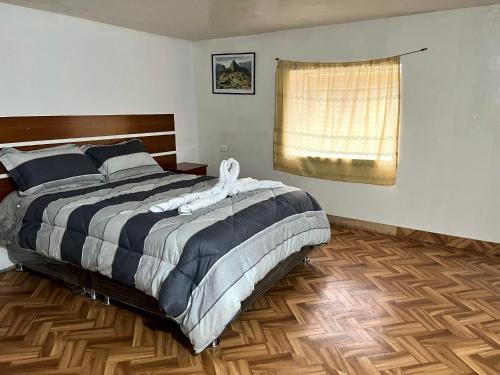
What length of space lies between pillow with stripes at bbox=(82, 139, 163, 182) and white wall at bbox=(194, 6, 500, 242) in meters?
1.85

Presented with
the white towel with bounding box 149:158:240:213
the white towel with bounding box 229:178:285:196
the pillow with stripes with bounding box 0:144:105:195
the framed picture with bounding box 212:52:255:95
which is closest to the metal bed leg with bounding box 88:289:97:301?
the white towel with bounding box 149:158:240:213

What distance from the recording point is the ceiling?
9.98 feet

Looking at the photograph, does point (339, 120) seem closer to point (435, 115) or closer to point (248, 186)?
point (435, 115)

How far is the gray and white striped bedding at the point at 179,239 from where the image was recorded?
2020 millimetres

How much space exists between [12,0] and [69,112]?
39.7 inches

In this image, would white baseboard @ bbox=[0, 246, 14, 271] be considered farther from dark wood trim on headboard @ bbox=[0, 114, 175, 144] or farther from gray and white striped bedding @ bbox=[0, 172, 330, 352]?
dark wood trim on headboard @ bbox=[0, 114, 175, 144]

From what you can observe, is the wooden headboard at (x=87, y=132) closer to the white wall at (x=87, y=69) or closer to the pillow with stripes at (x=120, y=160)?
the white wall at (x=87, y=69)

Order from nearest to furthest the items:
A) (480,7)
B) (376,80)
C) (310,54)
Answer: (480,7), (376,80), (310,54)

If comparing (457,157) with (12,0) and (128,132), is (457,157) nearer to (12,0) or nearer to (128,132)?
(128,132)

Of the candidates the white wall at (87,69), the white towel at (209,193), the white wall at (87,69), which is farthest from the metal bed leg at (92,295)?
the white wall at (87,69)

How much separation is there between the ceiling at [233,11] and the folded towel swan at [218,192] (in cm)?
141

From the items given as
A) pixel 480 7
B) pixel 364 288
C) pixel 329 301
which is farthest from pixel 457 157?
pixel 329 301

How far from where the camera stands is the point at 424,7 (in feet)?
10.6

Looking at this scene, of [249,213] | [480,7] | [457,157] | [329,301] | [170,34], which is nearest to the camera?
[249,213]
